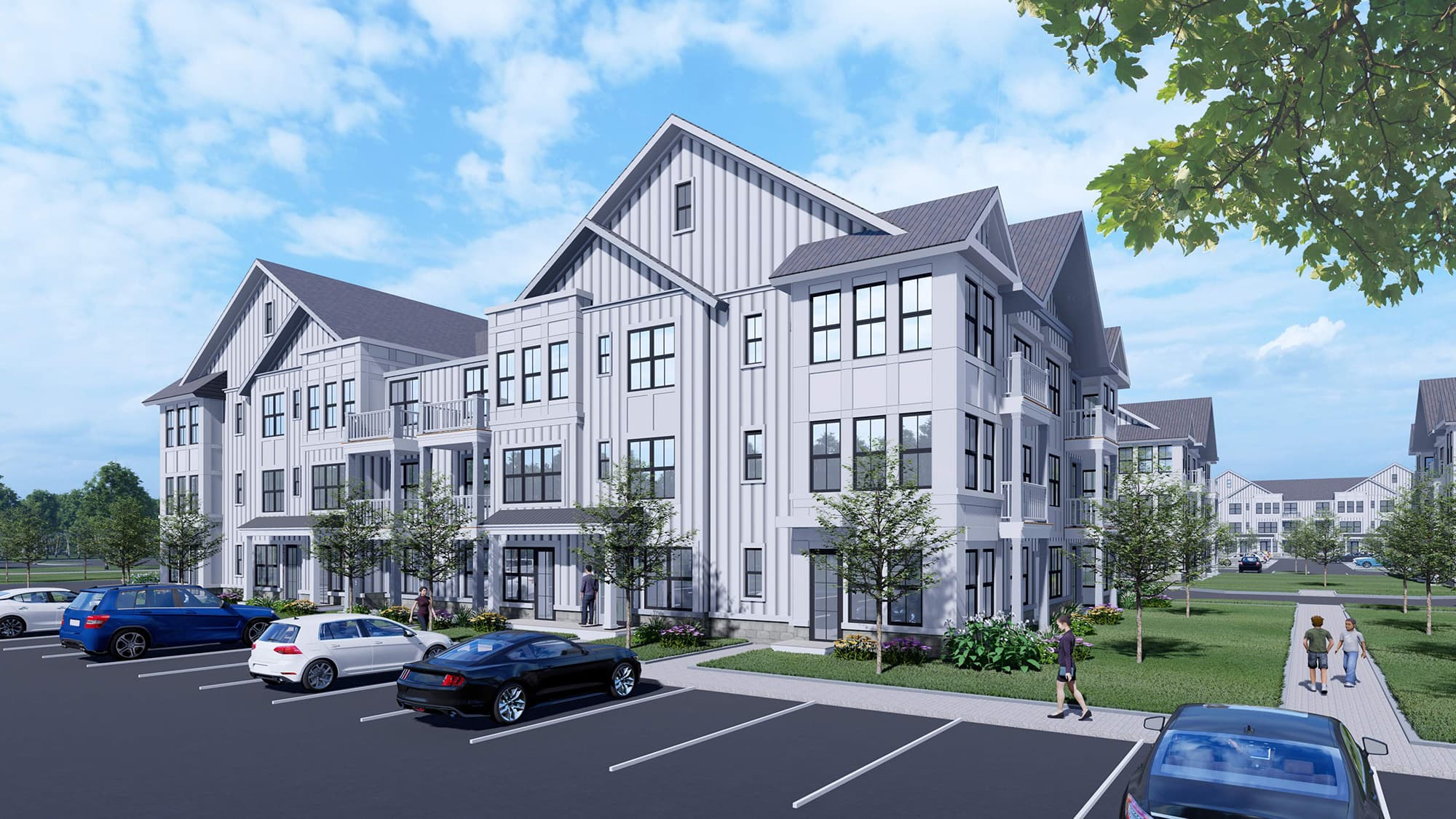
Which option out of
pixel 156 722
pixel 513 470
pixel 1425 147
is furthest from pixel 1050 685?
pixel 513 470

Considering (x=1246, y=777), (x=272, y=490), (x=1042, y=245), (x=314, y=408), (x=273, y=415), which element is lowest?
(x=1246, y=777)

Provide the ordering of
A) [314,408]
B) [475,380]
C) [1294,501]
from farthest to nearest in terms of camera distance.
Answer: [1294,501] < [314,408] < [475,380]

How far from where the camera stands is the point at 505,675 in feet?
47.8

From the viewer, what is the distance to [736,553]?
81.0ft

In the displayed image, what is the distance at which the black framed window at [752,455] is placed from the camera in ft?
80.9

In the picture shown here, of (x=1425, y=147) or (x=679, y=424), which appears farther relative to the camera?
(x=679, y=424)

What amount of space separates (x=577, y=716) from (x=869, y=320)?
Answer: 11956mm

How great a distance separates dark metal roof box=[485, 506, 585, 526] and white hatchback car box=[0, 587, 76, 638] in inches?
499

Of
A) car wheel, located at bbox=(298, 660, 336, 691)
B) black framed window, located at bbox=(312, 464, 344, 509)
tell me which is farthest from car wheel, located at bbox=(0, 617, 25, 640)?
car wheel, located at bbox=(298, 660, 336, 691)

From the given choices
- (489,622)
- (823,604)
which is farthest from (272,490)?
(823,604)

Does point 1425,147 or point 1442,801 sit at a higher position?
point 1425,147

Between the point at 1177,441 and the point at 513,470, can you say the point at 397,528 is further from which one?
the point at 1177,441

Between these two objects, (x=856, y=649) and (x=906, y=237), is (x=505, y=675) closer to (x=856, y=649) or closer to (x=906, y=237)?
(x=856, y=649)

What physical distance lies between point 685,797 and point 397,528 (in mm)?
21821
